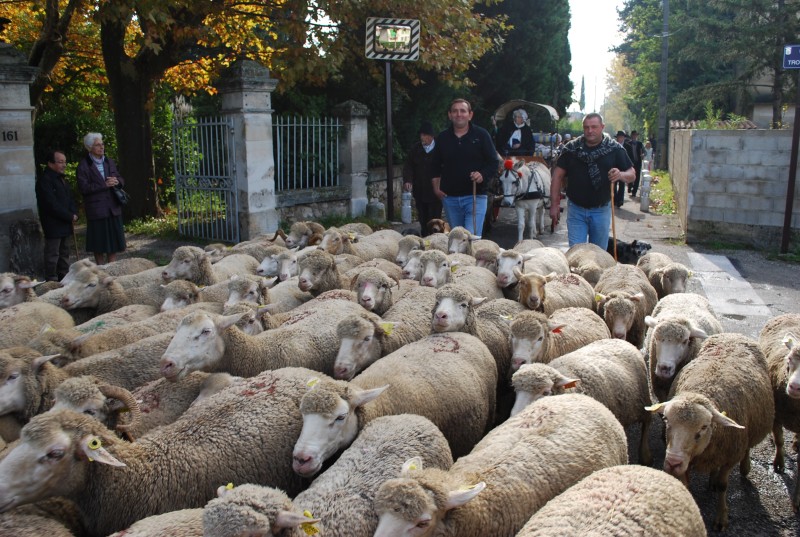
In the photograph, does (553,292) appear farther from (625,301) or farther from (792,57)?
(792,57)

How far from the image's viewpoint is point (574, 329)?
4.95 m

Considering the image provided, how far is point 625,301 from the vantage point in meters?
5.23

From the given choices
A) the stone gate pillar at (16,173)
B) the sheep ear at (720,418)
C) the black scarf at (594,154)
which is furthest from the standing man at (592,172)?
the stone gate pillar at (16,173)

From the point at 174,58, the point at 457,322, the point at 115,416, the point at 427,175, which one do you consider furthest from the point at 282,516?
the point at 174,58

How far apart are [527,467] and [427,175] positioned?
7069 mm

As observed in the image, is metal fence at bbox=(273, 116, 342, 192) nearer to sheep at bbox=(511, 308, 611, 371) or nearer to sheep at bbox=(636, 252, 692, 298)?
sheep at bbox=(636, 252, 692, 298)

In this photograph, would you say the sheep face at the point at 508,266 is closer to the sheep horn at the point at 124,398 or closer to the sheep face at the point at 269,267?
the sheep face at the point at 269,267

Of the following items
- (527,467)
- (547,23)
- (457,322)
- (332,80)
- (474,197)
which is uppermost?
(547,23)

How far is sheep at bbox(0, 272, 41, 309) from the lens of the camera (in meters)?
5.55

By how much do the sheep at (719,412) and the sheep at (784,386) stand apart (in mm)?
172

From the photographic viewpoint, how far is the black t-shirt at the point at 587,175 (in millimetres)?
6977

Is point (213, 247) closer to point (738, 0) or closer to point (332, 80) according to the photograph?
point (332, 80)

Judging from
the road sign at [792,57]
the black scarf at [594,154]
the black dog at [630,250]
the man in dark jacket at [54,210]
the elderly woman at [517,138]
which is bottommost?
the black dog at [630,250]

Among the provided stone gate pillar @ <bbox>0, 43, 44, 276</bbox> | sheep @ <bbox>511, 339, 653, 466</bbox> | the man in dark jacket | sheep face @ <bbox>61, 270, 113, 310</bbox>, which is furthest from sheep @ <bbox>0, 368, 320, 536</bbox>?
stone gate pillar @ <bbox>0, 43, 44, 276</bbox>
